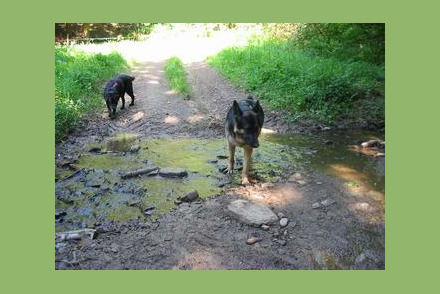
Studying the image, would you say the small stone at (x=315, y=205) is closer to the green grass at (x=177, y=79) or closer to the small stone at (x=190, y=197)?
the small stone at (x=190, y=197)

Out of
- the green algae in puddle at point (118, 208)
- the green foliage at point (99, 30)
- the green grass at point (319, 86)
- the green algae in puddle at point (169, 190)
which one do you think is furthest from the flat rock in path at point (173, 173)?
the green foliage at point (99, 30)

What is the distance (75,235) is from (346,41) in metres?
10.0

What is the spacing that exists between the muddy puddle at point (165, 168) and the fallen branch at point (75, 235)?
0.30 meters

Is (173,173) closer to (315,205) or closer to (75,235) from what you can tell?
(75,235)

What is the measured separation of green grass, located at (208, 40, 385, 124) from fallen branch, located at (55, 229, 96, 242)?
306 inches

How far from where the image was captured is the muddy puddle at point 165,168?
253 inches

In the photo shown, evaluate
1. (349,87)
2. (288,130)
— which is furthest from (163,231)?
(349,87)

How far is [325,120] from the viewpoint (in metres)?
11.3

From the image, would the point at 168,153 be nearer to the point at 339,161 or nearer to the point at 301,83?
the point at 339,161

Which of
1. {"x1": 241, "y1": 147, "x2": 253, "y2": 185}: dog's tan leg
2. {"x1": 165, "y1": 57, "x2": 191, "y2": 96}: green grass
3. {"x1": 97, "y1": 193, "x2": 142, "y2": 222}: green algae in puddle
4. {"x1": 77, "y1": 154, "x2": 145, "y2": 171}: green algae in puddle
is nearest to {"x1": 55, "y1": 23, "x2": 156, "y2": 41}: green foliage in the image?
{"x1": 165, "y1": 57, "x2": 191, "y2": 96}: green grass

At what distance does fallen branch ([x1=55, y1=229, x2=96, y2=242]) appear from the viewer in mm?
5422

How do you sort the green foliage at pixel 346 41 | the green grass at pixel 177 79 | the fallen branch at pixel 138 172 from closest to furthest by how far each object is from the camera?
the fallen branch at pixel 138 172 → the green foliage at pixel 346 41 → the green grass at pixel 177 79

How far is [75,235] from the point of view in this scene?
5.48 meters

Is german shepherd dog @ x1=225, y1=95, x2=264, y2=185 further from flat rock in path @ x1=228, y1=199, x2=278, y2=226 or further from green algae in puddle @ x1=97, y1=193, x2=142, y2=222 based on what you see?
green algae in puddle @ x1=97, y1=193, x2=142, y2=222
